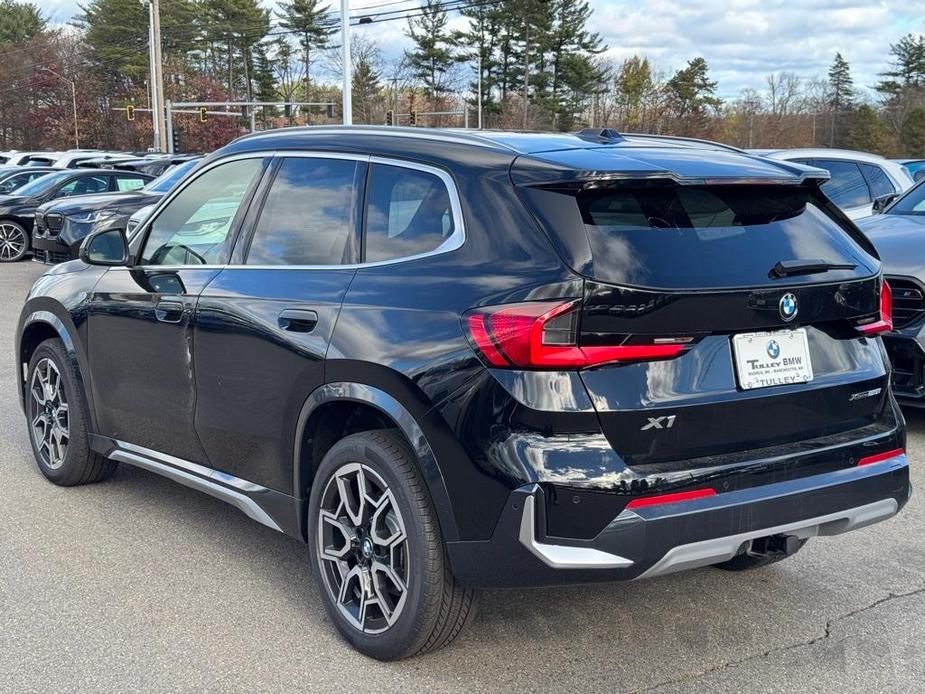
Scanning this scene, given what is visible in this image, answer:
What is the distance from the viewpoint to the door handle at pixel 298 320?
3.81 meters

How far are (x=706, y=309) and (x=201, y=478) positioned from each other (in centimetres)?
245

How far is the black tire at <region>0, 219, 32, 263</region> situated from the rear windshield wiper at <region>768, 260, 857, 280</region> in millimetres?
19286

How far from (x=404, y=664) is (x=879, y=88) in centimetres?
8552

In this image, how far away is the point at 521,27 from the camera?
67312 millimetres

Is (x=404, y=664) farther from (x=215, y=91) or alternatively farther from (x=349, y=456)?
(x=215, y=91)

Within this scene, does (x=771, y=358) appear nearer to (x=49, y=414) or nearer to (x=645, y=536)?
(x=645, y=536)

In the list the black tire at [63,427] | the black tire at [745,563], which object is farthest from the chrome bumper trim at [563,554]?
the black tire at [63,427]

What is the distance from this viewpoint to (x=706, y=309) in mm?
3199

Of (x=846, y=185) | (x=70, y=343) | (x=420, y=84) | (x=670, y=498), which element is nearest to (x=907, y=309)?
(x=670, y=498)

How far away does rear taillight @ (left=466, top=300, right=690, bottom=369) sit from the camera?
10.1ft

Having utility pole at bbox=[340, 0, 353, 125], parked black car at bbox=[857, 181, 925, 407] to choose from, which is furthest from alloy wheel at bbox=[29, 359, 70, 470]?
utility pole at bbox=[340, 0, 353, 125]

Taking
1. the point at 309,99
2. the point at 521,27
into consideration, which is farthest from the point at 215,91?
the point at 521,27

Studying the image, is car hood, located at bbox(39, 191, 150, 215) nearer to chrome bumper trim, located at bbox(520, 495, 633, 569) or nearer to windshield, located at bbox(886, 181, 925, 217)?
windshield, located at bbox(886, 181, 925, 217)

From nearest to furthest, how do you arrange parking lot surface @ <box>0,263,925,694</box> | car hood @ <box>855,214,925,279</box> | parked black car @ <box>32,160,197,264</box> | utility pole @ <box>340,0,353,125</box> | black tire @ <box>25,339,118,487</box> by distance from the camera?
parking lot surface @ <box>0,263,925,694</box> → black tire @ <box>25,339,118,487</box> → car hood @ <box>855,214,925,279</box> → parked black car @ <box>32,160,197,264</box> → utility pole @ <box>340,0,353,125</box>
